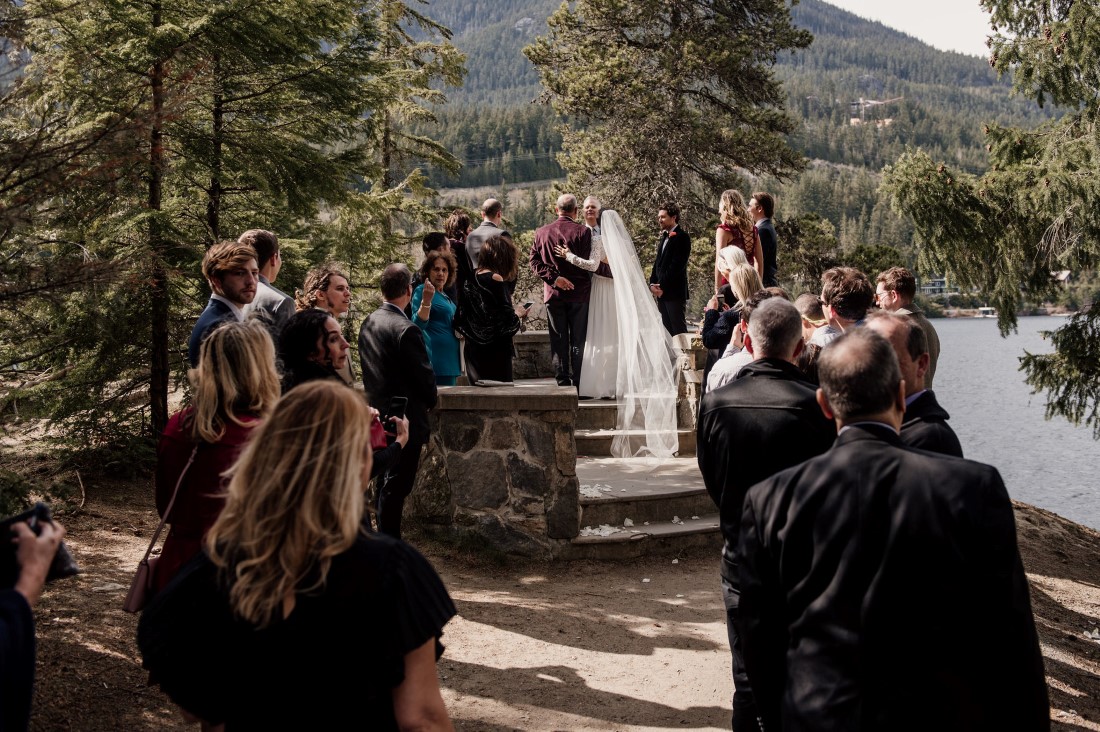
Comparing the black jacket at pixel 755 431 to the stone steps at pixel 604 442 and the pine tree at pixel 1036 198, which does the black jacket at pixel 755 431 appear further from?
the pine tree at pixel 1036 198

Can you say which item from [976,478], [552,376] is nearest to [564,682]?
[976,478]

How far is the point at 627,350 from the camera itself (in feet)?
30.7

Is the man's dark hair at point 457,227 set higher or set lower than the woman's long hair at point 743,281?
higher

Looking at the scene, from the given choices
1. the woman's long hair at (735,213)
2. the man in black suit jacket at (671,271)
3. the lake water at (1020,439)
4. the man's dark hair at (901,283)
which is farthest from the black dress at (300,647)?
the lake water at (1020,439)

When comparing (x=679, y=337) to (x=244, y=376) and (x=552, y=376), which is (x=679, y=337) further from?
(x=244, y=376)

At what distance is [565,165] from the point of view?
23.8 m

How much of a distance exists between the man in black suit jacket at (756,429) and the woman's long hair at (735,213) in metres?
4.23

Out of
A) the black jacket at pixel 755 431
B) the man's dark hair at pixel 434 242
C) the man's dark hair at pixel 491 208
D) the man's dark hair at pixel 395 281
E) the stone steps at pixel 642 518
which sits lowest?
the stone steps at pixel 642 518

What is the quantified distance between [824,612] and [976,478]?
0.52 m

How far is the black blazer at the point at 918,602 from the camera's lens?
223 cm

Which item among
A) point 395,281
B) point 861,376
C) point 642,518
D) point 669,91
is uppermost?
point 669,91

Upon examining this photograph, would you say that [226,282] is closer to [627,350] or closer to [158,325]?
[158,325]

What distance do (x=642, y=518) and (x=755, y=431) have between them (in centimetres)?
407

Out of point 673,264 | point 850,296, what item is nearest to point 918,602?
point 850,296
